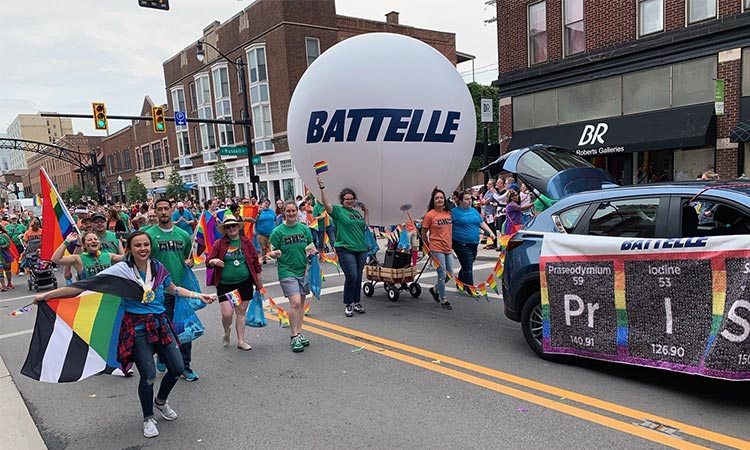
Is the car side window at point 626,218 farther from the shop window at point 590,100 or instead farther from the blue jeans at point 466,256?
the shop window at point 590,100

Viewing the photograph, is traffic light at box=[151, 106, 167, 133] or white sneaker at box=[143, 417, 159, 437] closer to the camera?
white sneaker at box=[143, 417, 159, 437]

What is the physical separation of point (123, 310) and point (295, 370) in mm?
1897

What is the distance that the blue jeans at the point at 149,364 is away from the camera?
12.6ft

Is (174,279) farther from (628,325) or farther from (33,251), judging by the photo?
(33,251)

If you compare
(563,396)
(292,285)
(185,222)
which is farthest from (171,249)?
(185,222)

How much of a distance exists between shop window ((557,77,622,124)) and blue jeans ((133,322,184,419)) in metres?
16.5

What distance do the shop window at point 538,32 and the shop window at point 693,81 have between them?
4.71 meters

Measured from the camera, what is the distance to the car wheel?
16.2ft

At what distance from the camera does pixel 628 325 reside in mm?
4230

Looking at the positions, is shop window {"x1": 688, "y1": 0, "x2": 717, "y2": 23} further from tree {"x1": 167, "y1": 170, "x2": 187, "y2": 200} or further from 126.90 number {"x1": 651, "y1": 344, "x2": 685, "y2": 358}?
tree {"x1": 167, "y1": 170, "x2": 187, "y2": 200}

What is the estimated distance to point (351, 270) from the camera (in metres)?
7.03

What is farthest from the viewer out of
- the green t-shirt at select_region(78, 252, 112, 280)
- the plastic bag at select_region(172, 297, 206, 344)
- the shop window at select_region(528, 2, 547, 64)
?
the shop window at select_region(528, 2, 547, 64)

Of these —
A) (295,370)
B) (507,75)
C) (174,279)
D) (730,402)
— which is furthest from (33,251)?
(507,75)

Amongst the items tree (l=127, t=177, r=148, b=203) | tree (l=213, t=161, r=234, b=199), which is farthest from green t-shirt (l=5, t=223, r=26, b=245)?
tree (l=127, t=177, r=148, b=203)
